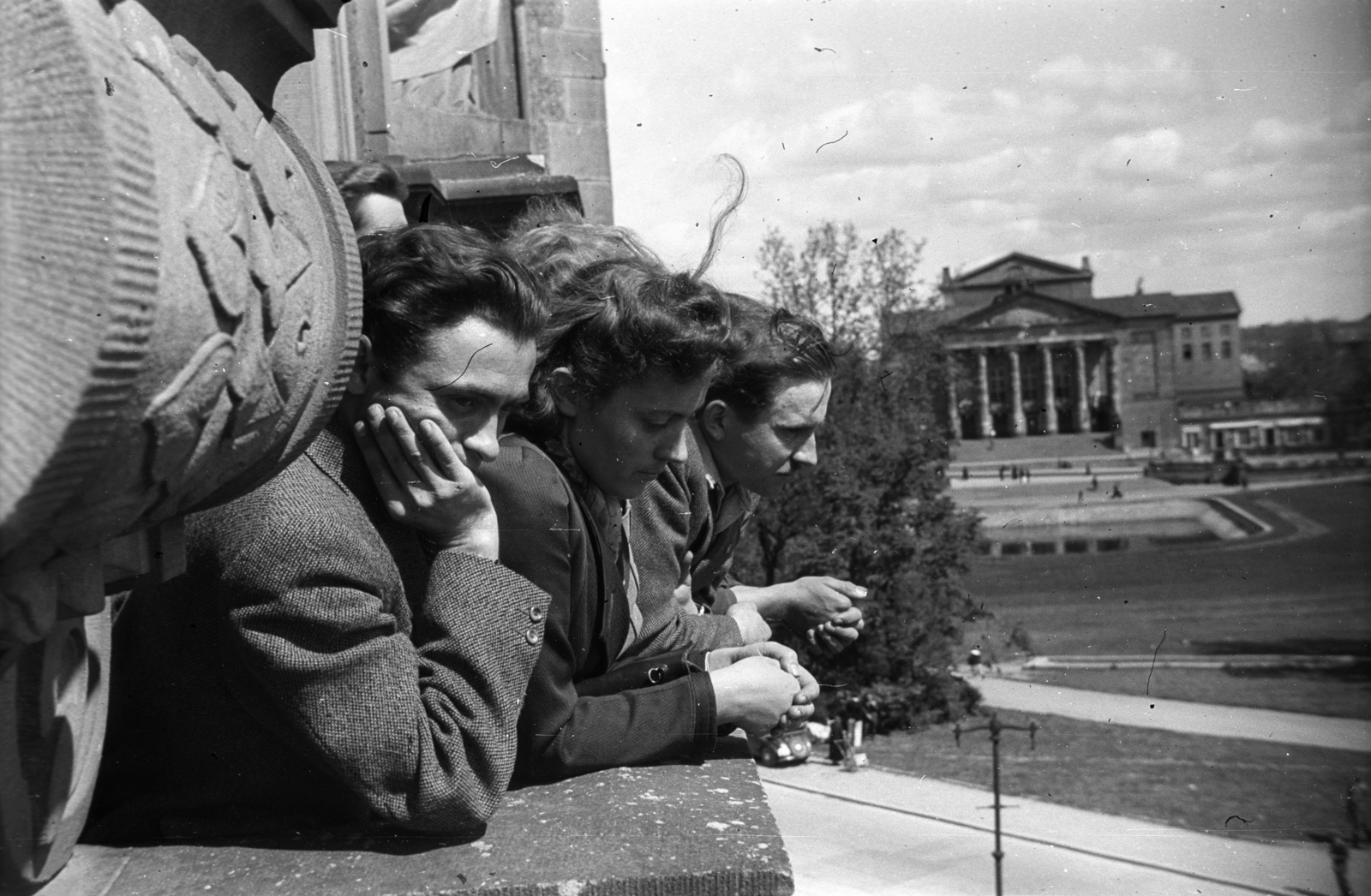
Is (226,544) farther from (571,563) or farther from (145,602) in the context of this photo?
(571,563)

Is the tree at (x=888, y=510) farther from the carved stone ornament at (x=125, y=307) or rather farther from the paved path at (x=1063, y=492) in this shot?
the carved stone ornament at (x=125, y=307)

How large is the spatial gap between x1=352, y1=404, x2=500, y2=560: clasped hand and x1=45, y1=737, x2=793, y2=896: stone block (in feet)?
1.41

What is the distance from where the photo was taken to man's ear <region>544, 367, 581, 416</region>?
2.64 meters

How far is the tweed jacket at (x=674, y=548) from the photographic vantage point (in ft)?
9.53

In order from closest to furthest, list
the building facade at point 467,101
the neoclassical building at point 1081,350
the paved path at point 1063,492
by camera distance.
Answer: the building facade at point 467,101 < the neoclassical building at point 1081,350 < the paved path at point 1063,492

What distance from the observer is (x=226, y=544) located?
185 cm

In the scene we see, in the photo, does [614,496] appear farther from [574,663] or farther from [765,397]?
[765,397]

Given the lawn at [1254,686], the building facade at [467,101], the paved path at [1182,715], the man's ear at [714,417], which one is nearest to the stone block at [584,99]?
the building facade at [467,101]

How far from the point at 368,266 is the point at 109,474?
116 centimetres

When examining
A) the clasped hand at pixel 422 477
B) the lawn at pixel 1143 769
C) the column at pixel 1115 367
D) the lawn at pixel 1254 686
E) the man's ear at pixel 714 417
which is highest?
the column at pixel 1115 367

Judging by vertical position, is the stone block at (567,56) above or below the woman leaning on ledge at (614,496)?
above

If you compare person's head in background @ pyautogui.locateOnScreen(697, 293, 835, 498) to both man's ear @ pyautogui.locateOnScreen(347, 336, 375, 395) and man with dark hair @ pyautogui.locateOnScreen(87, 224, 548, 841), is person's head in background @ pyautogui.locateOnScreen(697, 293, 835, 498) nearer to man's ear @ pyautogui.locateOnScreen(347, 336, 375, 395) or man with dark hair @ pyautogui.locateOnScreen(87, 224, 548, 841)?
man with dark hair @ pyautogui.locateOnScreen(87, 224, 548, 841)

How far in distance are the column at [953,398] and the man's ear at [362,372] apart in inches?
994

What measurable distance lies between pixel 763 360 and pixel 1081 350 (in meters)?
22.3
